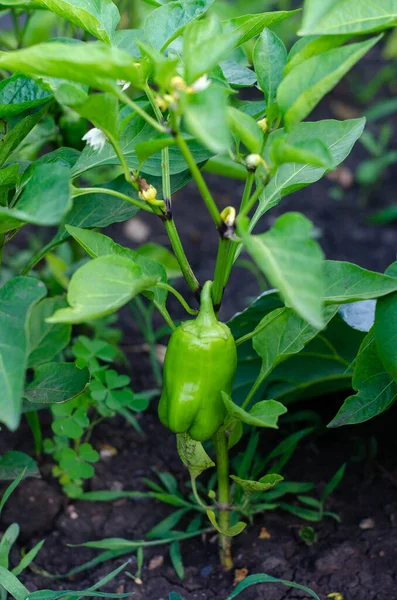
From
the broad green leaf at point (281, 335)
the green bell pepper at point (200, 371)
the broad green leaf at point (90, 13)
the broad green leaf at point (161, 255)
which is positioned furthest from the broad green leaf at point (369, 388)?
the broad green leaf at point (161, 255)

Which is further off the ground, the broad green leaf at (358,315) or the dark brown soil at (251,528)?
the broad green leaf at (358,315)

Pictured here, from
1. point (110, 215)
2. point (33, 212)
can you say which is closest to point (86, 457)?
point (110, 215)

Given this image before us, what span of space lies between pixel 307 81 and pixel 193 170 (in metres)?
0.17

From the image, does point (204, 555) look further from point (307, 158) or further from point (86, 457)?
point (307, 158)

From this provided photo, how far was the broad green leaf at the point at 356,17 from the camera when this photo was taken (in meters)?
0.85

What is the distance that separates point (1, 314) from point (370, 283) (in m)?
0.47

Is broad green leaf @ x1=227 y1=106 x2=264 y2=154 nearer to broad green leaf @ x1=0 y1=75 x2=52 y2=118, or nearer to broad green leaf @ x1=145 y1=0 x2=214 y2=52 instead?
broad green leaf @ x1=145 y1=0 x2=214 y2=52

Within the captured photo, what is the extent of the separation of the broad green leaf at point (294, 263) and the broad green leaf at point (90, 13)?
1.31ft

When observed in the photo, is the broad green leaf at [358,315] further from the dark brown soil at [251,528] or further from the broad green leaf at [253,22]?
the broad green leaf at [253,22]

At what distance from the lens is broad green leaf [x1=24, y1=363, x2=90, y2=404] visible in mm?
1103

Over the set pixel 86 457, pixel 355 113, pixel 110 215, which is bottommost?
pixel 355 113

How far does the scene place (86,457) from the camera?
1282 millimetres

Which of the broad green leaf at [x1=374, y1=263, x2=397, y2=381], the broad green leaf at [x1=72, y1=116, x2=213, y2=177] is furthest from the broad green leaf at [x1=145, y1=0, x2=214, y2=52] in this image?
the broad green leaf at [x1=374, y1=263, x2=397, y2=381]

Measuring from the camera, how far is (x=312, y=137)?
39.9 inches
